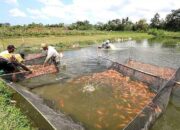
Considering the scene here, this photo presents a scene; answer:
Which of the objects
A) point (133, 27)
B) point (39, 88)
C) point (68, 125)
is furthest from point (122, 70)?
point (133, 27)

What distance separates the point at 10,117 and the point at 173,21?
257ft

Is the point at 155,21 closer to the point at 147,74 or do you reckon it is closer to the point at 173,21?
the point at 173,21

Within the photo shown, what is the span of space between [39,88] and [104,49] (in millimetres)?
15026

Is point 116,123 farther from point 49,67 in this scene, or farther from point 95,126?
point 49,67

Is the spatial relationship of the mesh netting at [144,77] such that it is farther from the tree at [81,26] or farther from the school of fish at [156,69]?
the tree at [81,26]

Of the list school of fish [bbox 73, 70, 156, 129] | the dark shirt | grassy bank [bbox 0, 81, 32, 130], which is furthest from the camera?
the dark shirt

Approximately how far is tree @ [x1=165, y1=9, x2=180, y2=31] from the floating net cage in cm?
6791

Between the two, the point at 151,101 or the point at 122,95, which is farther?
the point at 122,95

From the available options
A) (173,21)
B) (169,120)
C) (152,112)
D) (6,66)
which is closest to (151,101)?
(152,112)

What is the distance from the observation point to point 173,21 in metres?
75.9

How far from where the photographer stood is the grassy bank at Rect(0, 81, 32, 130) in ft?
16.7

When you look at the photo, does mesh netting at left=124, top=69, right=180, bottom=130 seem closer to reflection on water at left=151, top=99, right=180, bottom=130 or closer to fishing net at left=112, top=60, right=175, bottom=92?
reflection on water at left=151, top=99, right=180, bottom=130

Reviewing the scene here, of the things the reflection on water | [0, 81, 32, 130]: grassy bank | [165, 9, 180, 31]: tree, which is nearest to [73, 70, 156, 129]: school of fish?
the reflection on water

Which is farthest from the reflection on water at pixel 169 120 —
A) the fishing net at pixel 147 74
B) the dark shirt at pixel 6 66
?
the dark shirt at pixel 6 66
